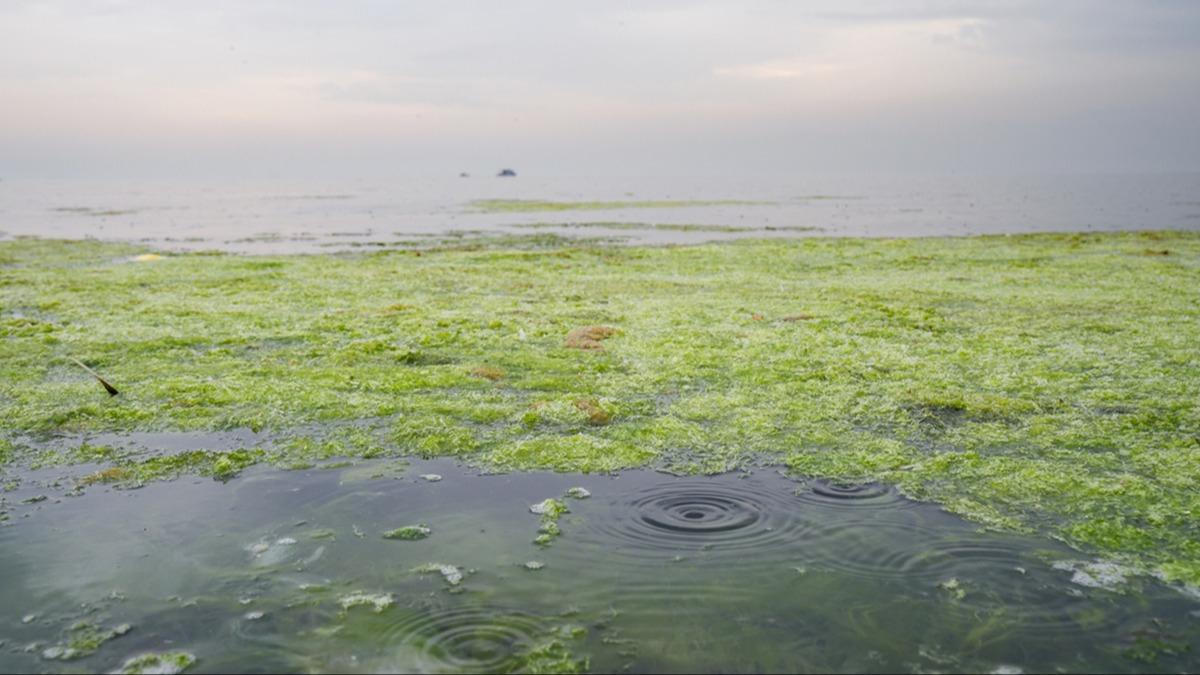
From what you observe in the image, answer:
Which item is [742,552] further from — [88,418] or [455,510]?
[88,418]

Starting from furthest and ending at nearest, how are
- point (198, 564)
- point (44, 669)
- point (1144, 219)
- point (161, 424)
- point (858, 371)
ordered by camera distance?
point (1144, 219) → point (858, 371) → point (161, 424) → point (198, 564) → point (44, 669)

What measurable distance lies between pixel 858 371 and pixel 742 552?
226 inches

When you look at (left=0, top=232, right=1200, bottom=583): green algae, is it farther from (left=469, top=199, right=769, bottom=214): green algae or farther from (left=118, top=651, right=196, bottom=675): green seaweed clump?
(left=469, top=199, right=769, bottom=214): green algae

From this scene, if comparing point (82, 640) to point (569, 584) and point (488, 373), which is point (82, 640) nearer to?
point (569, 584)

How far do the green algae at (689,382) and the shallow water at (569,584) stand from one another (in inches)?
26.8

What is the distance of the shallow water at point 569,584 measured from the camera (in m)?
4.61

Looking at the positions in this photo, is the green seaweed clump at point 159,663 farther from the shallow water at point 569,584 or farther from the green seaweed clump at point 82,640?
the green seaweed clump at point 82,640

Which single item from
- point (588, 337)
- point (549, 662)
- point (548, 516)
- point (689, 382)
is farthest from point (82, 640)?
point (588, 337)

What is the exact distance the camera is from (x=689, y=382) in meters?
10.7

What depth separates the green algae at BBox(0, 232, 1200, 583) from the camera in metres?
7.54

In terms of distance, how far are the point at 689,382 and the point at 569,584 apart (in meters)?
5.57

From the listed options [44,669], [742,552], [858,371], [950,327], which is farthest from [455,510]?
[950,327]

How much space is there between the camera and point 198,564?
5.74 meters

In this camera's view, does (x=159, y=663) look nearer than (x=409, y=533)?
Yes
